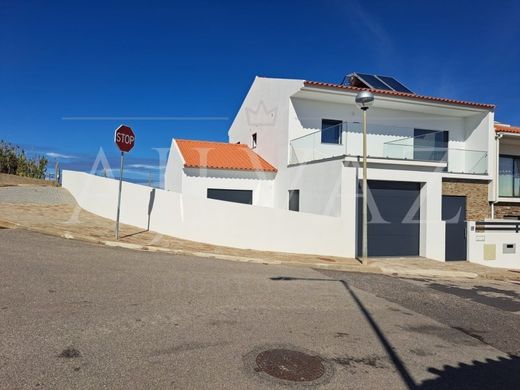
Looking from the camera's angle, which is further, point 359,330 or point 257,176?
point 257,176

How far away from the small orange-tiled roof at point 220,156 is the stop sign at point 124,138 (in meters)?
6.23

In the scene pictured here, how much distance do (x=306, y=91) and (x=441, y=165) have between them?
601cm

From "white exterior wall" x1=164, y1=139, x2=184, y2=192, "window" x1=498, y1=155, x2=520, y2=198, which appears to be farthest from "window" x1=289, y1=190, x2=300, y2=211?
"window" x1=498, y1=155, x2=520, y2=198

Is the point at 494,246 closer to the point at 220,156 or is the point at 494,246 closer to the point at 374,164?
the point at 374,164

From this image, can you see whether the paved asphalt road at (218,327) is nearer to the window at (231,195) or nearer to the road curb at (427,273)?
the road curb at (427,273)

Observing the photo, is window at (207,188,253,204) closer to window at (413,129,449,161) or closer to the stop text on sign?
the stop text on sign

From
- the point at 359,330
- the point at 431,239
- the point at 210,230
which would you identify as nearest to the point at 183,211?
the point at 210,230

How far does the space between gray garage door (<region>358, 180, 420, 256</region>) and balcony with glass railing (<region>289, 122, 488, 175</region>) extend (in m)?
1.10

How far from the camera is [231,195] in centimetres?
1775

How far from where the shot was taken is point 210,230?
478 inches

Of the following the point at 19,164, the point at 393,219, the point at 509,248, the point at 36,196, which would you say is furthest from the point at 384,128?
the point at 19,164

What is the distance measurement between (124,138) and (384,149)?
9.18m

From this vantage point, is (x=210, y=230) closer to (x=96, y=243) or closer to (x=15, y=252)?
(x=96, y=243)

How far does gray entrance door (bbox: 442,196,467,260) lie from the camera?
48.8ft
